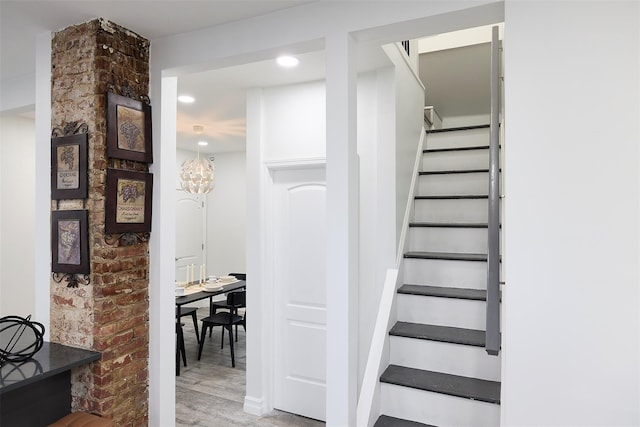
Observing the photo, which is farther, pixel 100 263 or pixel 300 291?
pixel 300 291

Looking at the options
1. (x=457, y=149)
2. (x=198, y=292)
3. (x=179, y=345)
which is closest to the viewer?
(x=457, y=149)

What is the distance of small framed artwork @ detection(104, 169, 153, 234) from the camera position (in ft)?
7.45

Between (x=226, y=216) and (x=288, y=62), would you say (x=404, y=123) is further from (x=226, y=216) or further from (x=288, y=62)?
(x=226, y=216)

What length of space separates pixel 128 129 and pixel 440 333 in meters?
2.20

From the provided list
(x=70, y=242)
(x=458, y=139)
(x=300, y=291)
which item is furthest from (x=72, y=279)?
(x=458, y=139)

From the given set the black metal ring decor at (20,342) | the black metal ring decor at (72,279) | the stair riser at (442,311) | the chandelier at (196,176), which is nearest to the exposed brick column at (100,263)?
the black metal ring decor at (72,279)

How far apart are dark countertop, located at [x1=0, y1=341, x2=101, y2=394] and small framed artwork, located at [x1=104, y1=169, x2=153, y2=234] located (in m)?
0.66

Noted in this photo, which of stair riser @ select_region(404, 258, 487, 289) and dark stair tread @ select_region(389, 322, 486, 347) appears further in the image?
stair riser @ select_region(404, 258, 487, 289)

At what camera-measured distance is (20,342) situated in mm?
2271

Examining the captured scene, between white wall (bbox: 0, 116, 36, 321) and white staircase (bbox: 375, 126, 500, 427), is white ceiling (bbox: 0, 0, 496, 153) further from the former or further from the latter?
white staircase (bbox: 375, 126, 500, 427)

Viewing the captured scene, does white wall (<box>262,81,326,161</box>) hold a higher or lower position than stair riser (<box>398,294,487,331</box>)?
higher

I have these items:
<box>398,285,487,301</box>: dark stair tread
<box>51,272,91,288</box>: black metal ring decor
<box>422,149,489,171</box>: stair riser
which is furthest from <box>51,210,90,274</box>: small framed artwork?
<box>422,149,489,171</box>: stair riser

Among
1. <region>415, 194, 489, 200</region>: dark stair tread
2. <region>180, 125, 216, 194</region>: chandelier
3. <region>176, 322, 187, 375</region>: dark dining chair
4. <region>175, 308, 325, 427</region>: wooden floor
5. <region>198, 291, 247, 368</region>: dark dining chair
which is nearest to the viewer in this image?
<region>415, 194, 489, 200</region>: dark stair tread

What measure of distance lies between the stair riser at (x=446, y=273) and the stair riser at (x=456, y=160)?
1114 mm
